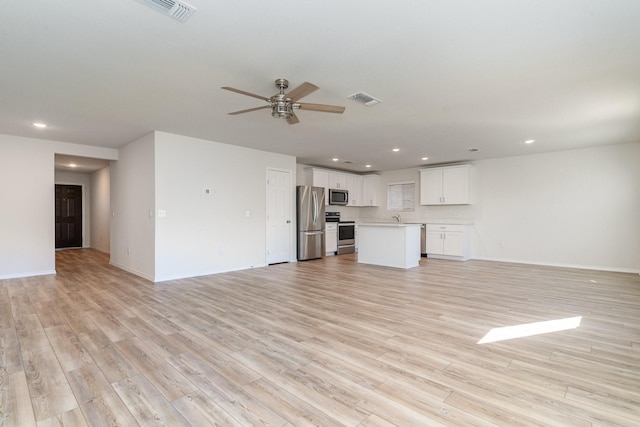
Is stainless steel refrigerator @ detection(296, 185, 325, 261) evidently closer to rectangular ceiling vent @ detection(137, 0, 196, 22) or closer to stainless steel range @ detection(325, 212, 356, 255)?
stainless steel range @ detection(325, 212, 356, 255)

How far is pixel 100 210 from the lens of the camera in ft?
29.2

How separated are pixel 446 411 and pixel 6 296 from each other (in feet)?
17.8

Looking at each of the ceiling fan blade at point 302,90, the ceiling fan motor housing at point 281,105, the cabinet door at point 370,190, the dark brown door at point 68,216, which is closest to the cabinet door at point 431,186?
the cabinet door at point 370,190

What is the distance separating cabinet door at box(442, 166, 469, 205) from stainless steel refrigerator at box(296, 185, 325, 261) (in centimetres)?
310

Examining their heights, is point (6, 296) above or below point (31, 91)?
below

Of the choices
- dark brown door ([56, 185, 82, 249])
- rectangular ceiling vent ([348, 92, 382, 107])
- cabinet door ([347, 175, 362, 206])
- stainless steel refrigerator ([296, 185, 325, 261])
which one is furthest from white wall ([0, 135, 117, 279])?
cabinet door ([347, 175, 362, 206])

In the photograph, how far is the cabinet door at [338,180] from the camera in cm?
848

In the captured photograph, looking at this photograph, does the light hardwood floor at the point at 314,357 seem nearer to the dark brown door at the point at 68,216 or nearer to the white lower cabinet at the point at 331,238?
the white lower cabinet at the point at 331,238

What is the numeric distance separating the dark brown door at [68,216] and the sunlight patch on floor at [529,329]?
11.3 metres

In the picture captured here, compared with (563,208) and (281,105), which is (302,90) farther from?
(563,208)

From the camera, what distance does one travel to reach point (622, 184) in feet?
19.2

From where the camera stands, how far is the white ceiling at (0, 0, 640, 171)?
6.70ft

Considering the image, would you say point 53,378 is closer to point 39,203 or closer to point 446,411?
point 446,411

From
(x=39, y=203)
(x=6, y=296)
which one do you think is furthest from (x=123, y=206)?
(x=6, y=296)
